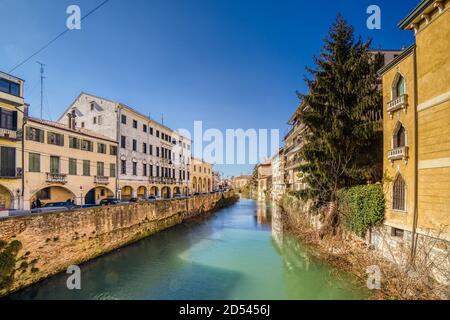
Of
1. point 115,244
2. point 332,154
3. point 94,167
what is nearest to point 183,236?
point 115,244

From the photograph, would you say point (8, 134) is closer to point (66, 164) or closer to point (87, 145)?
point (66, 164)

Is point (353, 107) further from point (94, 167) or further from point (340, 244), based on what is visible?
point (94, 167)

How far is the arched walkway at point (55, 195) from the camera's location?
20484 mm

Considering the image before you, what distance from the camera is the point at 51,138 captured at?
19.8 meters

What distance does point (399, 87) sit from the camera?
12.0m

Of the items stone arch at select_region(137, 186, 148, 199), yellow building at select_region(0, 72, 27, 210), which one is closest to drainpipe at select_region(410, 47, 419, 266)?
yellow building at select_region(0, 72, 27, 210)

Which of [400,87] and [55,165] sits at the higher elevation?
[400,87]

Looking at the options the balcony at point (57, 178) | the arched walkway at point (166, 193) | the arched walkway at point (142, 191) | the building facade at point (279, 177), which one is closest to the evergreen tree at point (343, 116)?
the balcony at point (57, 178)

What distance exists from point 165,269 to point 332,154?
1303 cm

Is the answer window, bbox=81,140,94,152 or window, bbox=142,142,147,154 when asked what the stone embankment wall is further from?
window, bbox=142,142,147,154

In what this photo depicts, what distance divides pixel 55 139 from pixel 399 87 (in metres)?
25.8

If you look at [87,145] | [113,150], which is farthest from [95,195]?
[87,145]

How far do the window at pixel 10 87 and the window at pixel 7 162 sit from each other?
170 inches

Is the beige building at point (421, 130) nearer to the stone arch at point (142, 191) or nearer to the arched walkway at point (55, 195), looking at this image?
the arched walkway at point (55, 195)
